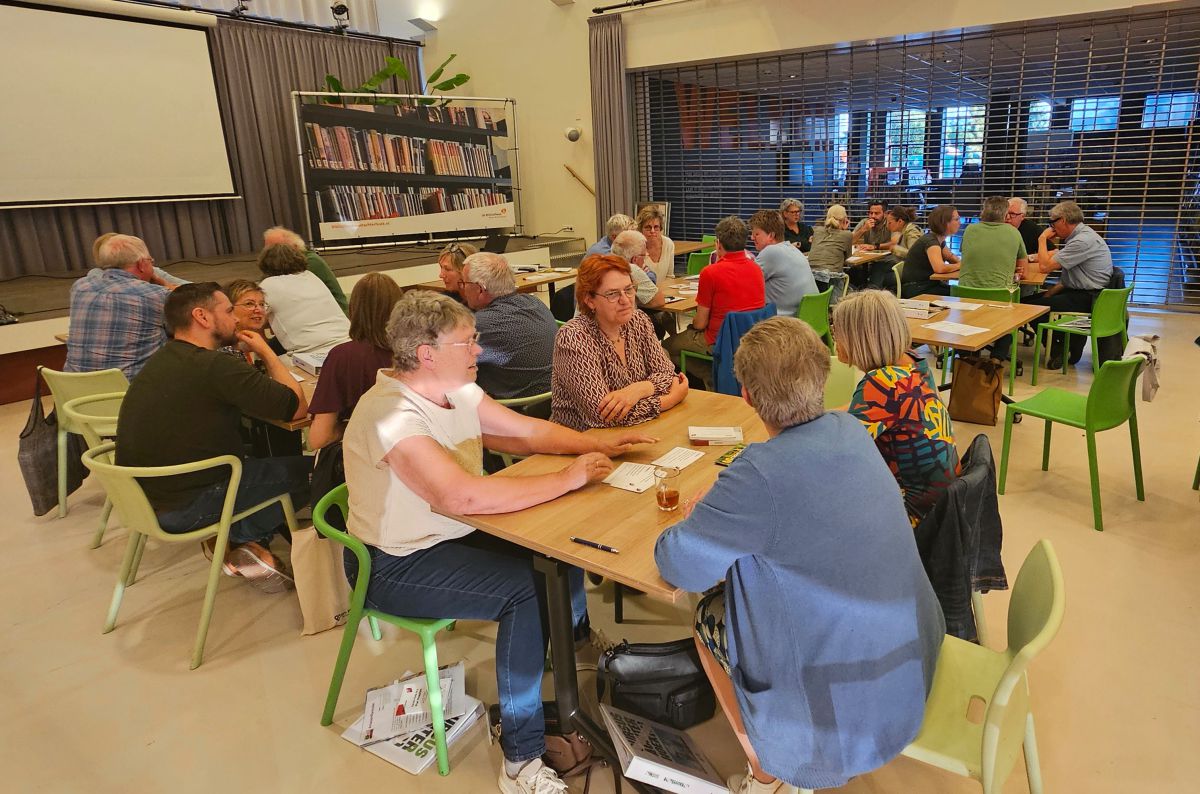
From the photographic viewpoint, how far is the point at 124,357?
12.4 feet

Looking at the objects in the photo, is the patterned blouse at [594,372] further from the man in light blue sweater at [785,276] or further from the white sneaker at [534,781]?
the man in light blue sweater at [785,276]

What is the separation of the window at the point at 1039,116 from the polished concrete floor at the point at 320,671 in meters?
4.72

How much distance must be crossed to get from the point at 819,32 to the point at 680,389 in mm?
6473

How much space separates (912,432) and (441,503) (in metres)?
1.32

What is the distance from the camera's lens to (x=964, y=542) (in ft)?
6.08

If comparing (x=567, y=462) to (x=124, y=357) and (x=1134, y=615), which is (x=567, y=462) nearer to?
(x=1134, y=615)

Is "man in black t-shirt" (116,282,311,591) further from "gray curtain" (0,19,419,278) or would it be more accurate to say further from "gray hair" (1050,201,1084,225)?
"gray curtain" (0,19,419,278)

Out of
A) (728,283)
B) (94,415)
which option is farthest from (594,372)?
(94,415)

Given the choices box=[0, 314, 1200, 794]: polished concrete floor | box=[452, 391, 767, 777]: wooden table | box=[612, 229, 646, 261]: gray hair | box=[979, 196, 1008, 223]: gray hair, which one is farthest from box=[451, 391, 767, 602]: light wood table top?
box=[979, 196, 1008, 223]: gray hair

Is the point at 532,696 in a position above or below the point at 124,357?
below

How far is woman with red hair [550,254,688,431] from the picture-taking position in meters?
2.50

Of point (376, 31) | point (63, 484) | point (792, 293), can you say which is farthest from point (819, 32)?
point (63, 484)

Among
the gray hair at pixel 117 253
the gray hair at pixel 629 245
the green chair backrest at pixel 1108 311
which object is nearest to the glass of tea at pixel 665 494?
the gray hair at pixel 629 245

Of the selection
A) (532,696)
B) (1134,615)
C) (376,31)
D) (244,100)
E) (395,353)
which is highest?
(376,31)
